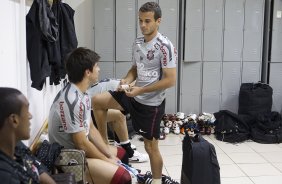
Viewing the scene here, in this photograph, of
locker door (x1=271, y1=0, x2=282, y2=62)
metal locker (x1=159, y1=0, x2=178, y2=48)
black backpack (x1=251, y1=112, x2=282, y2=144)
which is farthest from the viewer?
locker door (x1=271, y1=0, x2=282, y2=62)

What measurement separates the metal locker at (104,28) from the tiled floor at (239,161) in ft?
4.30

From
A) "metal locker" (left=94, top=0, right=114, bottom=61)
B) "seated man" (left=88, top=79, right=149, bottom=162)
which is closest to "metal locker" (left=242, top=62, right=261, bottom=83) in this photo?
"metal locker" (left=94, top=0, right=114, bottom=61)

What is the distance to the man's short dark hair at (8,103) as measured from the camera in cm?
129

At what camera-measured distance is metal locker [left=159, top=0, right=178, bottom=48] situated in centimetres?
505

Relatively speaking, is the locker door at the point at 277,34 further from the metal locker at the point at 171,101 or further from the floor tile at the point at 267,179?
the floor tile at the point at 267,179

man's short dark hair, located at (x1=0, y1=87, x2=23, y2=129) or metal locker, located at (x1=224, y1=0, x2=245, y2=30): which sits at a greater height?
metal locker, located at (x1=224, y1=0, x2=245, y2=30)

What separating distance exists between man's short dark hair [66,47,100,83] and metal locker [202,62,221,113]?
3.16 meters

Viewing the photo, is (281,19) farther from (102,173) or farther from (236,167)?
(102,173)

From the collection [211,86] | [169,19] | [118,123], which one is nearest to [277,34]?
[211,86]

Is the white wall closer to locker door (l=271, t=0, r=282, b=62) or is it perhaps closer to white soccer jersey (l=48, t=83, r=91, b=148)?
white soccer jersey (l=48, t=83, r=91, b=148)

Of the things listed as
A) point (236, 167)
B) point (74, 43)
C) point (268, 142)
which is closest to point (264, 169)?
point (236, 167)

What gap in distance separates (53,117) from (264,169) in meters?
2.45

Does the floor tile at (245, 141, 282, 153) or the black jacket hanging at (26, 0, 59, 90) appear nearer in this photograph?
the black jacket hanging at (26, 0, 59, 90)

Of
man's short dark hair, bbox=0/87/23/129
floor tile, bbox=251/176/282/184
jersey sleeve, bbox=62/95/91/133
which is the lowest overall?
floor tile, bbox=251/176/282/184
